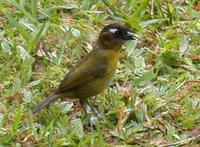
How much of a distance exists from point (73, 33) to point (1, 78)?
1.03 m

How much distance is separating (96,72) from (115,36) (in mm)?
337

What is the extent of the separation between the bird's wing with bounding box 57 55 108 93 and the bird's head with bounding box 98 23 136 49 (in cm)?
17

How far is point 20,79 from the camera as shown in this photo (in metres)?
7.87

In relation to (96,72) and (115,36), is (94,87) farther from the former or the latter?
(115,36)

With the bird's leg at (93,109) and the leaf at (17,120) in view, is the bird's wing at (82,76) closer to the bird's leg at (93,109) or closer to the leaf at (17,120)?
the bird's leg at (93,109)

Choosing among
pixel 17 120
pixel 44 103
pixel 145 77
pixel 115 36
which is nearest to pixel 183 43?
pixel 145 77

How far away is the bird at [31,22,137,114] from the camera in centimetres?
742

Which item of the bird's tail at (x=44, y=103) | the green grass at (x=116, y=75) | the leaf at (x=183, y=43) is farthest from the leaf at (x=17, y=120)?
the leaf at (x=183, y=43)

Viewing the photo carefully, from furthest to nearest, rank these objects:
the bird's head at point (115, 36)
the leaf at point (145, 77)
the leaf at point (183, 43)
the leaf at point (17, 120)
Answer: the leaf at point (183, 43) → the leaf at point (145, 77) → the bird's head at point (115, 36) → the leaf at point (17, 120)

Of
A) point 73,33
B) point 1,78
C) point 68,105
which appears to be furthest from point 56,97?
point 73,33

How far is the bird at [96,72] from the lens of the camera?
24.3 ft

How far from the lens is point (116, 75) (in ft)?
26.6

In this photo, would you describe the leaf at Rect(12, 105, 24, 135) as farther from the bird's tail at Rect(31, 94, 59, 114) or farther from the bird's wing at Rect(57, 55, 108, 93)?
the bird's wing at Rect(57, 55, 108, 93)

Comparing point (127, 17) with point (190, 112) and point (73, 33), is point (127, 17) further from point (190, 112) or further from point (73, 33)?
point (190, 112)
